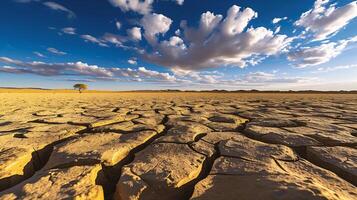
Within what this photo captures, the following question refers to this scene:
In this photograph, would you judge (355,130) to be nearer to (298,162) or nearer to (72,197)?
(298,162)

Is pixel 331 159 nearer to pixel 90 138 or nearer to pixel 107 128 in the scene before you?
pixel 90 138

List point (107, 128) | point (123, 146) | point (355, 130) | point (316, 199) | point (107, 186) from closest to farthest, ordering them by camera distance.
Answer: point (316, 199) < point (107, 186) < point (123, 146) < point (355, 130) < point (107, 128)

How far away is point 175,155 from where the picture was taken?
1.30 meters

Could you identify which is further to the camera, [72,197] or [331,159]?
[331,159]

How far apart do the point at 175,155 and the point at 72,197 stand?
0.64 m

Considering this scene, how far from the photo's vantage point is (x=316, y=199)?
2.41ft

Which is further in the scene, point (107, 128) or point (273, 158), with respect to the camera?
point (107, 128)

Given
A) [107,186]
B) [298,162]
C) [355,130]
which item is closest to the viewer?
[107,186]

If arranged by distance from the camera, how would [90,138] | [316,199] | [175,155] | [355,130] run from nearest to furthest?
[316,199]
[175,155]
[90,138]
[355,130]

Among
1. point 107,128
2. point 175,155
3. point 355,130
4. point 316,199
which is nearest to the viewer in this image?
point 316,199

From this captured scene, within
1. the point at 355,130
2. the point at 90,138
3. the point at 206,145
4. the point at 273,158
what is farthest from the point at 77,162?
the point at 355,130

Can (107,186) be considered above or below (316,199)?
below

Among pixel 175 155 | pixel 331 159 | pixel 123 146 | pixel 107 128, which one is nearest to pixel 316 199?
pixel 331 159

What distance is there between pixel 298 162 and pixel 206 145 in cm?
62
